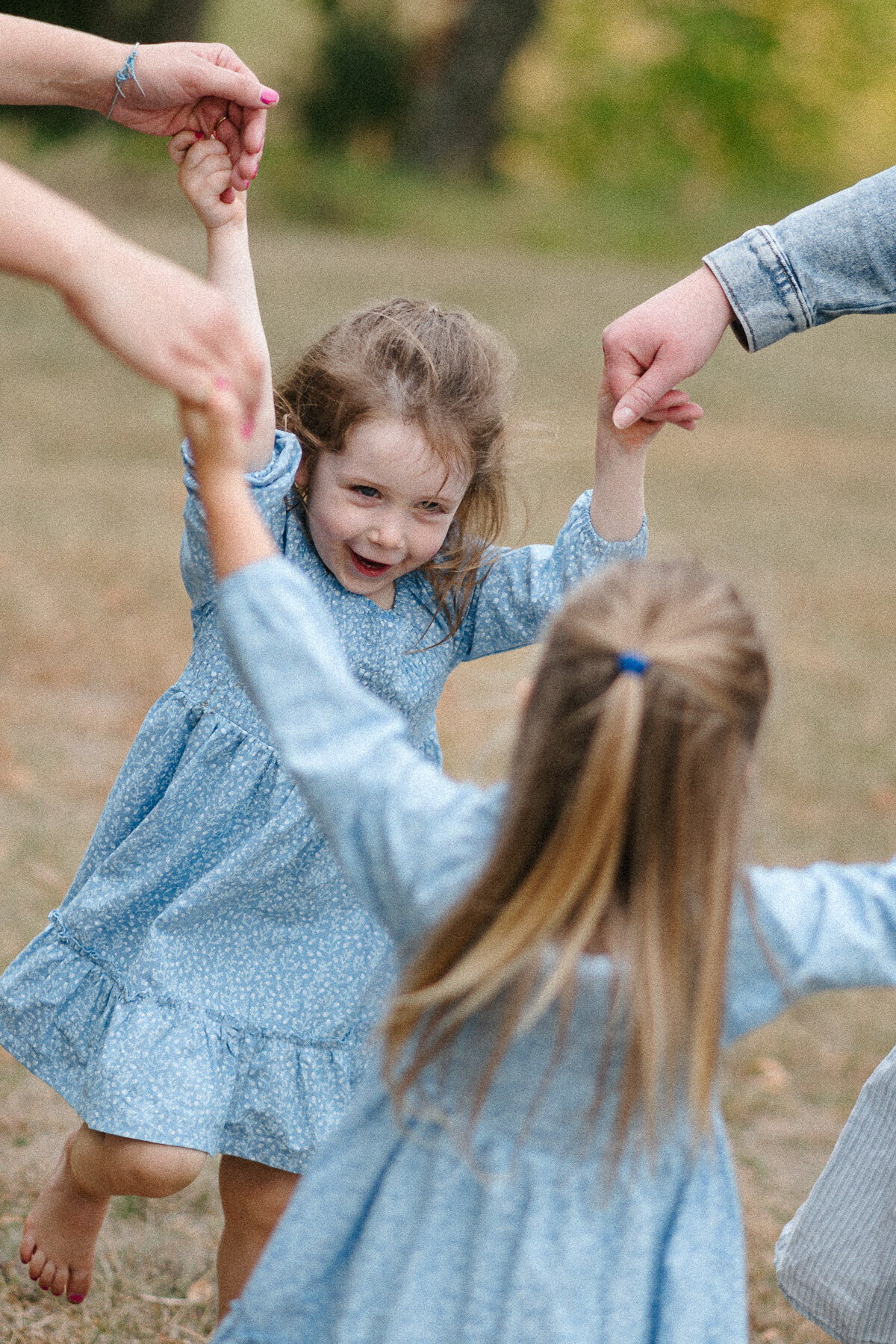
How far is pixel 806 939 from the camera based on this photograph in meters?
1.48

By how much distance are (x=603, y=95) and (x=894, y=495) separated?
18290 mm

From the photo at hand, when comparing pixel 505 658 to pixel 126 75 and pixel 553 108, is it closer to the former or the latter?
pixel 126 75

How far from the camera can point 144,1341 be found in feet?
8.25

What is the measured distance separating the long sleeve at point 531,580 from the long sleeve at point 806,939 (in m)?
0.82

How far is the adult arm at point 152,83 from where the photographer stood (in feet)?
6.89

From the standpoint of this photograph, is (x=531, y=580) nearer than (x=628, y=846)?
→ No

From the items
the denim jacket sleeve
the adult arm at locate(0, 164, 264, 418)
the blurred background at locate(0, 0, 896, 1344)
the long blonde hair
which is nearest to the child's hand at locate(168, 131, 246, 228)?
the blurred background at locate(0, 0, 896, 1344)

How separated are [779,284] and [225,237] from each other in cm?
83

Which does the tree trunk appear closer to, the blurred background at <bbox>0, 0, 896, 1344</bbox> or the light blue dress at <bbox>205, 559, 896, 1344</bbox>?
the blurred background at <bbox>0, 0, 896, 1344</bbox>

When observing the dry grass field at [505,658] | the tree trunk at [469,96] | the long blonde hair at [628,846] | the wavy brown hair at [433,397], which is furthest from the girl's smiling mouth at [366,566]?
the tree trunk at [469,96]

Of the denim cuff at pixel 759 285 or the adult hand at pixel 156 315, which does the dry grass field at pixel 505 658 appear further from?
the adult hand at pixel 156 315

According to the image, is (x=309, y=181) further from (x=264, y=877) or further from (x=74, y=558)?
(x=264, y=877)

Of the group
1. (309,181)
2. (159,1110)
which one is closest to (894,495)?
(159,1110)

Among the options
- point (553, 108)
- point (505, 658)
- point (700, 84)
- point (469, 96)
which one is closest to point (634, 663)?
point (505, 658)
